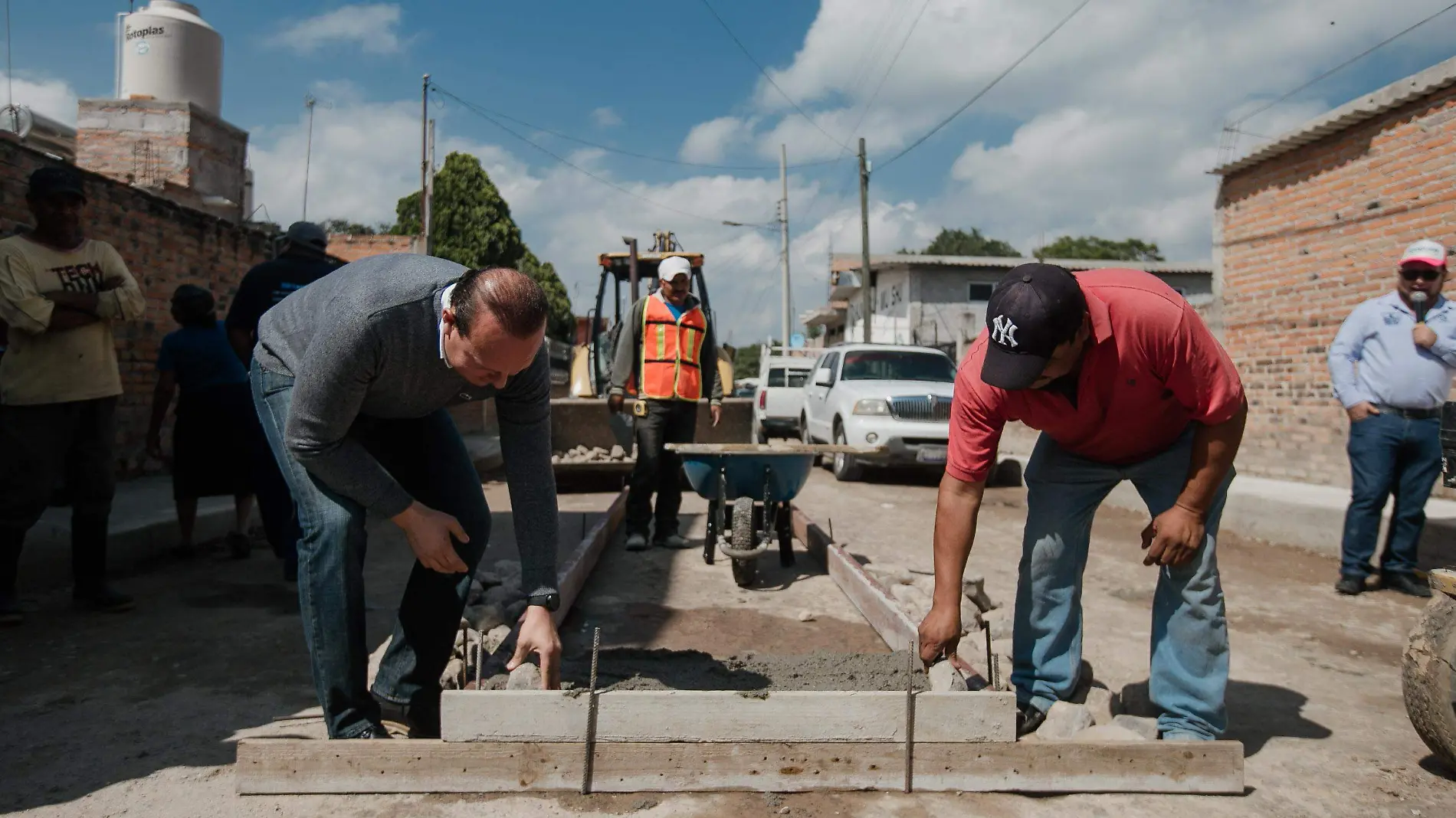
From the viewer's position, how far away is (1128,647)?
4191 mm

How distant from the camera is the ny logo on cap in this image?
7.84 ft

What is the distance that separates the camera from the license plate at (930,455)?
10289 millimetres

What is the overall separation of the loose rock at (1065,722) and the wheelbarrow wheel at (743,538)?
255cm

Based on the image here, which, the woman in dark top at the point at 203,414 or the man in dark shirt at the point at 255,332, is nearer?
the man in dark shirt at the point at 255,332

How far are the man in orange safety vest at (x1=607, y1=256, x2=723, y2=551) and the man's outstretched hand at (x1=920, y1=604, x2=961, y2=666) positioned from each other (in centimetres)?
365

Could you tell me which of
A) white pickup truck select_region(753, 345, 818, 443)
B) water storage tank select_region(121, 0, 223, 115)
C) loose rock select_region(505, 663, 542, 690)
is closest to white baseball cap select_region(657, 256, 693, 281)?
loose rock select_region(505, 663, 542, 690)

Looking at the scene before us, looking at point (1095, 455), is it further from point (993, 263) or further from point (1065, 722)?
point (993, 263)

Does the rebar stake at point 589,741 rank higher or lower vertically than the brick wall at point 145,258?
lower

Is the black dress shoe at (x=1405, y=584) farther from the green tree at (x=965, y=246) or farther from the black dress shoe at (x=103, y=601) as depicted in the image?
the green tree at (x=965, y=246)

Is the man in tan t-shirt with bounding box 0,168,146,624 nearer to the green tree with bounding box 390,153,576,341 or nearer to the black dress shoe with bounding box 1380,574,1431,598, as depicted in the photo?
the black dress shoe with bounding box 1380,574,1431,598

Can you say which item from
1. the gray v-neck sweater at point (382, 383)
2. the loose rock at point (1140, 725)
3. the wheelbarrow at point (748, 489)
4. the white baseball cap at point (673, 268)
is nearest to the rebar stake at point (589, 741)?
the gray v-neck sweater at point (382, 383)

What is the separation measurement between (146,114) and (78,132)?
966mm

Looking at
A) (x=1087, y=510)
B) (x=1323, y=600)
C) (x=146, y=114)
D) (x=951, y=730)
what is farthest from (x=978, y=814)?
(x=146, y=114)

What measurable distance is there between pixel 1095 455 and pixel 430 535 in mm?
1996
